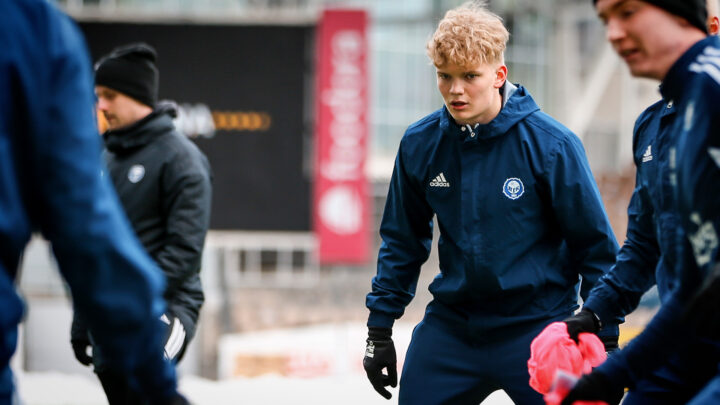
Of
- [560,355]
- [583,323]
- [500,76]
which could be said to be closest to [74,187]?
[560,355]

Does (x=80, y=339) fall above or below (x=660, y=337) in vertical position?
below

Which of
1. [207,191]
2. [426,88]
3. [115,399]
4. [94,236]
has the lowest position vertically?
[426,88]

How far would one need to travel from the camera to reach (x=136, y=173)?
13.7 ft

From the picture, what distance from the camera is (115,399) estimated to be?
393cm

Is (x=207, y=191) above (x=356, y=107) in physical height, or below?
above

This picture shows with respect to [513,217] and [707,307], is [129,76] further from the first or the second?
[707,307]

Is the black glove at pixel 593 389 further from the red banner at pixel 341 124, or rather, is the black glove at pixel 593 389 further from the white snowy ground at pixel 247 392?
the red banner at pixel 341 124

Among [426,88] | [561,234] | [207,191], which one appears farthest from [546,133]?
[426,88]

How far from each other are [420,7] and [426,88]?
5.84 ft

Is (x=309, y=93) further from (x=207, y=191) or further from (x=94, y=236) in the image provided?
(x=94, y=236)

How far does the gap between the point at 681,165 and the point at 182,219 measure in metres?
2.60

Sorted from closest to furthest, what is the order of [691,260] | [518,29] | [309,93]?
[691,260] → [309,93] → [518,29]

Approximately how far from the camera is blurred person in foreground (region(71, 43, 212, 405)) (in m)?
4.14

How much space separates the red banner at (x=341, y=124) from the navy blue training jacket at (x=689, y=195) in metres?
10.9
